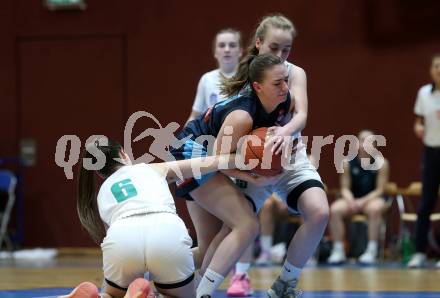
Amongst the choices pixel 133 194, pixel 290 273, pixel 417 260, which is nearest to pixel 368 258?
Answer: pixel 417 260

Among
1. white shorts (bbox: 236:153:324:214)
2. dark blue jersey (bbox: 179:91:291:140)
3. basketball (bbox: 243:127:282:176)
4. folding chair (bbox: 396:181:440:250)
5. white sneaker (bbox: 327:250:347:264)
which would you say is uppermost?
dark blue jersey (bbox: 179:91:291:140)

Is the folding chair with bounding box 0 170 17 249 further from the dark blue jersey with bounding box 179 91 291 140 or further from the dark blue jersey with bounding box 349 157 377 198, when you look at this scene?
the dark blue jersey with bounding box 179 91 291 140

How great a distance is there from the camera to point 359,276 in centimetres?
676

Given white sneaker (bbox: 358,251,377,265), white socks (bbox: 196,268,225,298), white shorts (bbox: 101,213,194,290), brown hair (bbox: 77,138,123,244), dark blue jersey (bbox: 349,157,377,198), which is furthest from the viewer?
dark blue jersey (bbox: 349,157,377,198)

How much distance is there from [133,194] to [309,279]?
301cm

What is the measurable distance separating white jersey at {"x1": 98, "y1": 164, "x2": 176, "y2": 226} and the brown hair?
3.5 inches

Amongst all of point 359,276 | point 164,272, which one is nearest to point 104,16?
point 359,276

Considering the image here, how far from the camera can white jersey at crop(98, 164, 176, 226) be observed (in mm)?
3848

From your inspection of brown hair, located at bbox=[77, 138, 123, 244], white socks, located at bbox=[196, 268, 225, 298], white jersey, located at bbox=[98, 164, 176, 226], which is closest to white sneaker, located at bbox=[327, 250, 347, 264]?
white socks, located at bbox=[196, 268, 225, 298]

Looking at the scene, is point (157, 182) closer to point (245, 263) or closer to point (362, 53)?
point (245, 263)

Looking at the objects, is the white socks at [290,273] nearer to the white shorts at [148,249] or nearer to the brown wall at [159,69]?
the white shorts at [148,249]

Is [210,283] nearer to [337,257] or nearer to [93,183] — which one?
[93,183]

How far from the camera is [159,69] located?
9844mm

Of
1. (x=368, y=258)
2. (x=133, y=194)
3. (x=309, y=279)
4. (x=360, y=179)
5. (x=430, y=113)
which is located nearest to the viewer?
(x=133, y=194)
